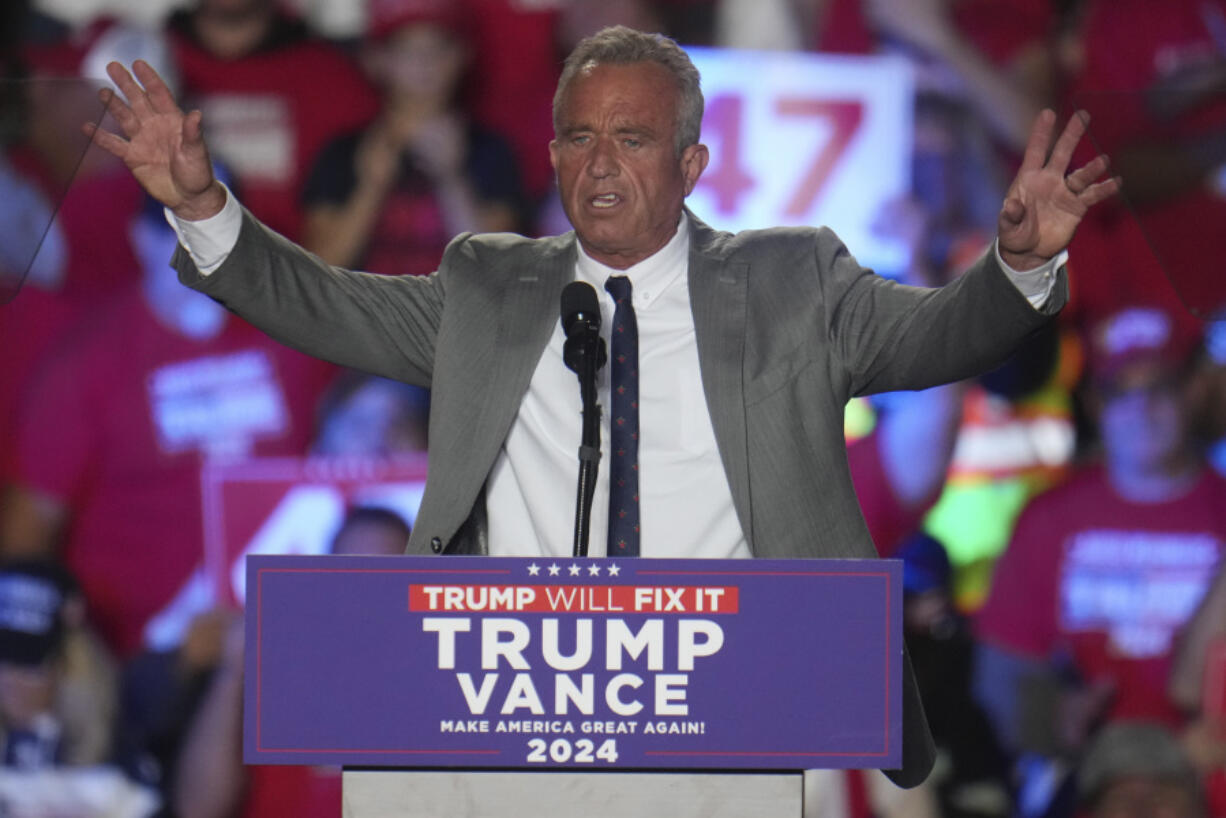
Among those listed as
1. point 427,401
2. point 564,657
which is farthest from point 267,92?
point 564,657

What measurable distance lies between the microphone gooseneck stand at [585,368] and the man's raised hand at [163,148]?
48 centimetres

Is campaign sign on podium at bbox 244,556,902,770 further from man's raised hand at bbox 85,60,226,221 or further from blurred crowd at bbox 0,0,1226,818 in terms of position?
blurred crowd at bbox 0,0,1226,818

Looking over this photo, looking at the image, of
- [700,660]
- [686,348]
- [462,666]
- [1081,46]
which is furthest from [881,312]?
[1081,46]

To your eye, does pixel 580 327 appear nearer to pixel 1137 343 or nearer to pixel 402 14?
pixel 402 14

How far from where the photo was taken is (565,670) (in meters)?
1.34

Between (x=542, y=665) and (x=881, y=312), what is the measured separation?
2.32ft

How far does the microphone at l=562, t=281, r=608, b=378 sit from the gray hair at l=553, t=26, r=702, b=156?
1.32ft

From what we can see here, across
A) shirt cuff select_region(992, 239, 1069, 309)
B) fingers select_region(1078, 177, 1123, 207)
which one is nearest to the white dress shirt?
shirt cuff select_region(992, 239, 1069, 309)

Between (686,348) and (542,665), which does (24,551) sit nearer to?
(686,348)

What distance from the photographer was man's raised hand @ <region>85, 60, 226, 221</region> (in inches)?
67.8

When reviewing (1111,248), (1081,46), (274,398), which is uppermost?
(1081,46)

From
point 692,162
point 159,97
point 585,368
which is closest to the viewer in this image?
point 585,368

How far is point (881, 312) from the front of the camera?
5.98ft

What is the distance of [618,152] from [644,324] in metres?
0.21
